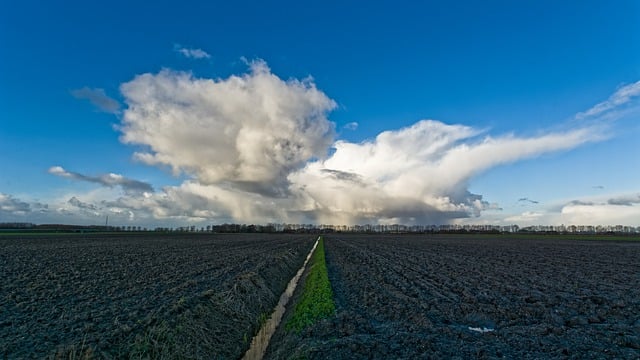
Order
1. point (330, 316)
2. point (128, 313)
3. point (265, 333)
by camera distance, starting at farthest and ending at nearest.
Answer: point (265, 333) < point (128, 313) < point (330, 316)

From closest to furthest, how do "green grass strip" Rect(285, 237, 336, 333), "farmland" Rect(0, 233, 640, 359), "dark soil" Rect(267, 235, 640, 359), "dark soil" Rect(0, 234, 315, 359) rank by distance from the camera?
1. "dark soil" Rect(267, 235, 640, 359)
2. "farmland" Rect(0, 233, 640, 359)
3. "dark soil" Rect(0, 234, 315, 359)
4. "green grass strip" Rect(285, 237, 336, 333)

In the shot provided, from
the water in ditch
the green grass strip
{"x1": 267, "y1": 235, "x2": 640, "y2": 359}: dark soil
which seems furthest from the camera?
the green grass strip


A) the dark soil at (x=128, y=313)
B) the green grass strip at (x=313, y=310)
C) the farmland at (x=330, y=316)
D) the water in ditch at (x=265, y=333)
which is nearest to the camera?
the farmland at (x=330, y=316)

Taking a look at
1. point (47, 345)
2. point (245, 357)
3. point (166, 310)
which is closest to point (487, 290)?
point (245, 357)

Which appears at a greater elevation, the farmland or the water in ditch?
the farmland

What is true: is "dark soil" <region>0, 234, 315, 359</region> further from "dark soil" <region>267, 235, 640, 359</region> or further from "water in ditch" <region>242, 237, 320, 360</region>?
"dark soil" <region>267, 235, 640, 359</region>

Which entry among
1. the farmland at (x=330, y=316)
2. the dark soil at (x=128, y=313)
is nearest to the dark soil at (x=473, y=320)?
the farmland at (x=330, y=316)

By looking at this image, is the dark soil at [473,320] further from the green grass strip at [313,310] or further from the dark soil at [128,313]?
the dark soil at [128,313]

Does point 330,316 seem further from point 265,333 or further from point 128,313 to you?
point 128,313

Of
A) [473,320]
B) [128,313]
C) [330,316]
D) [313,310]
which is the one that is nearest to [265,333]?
[313,310]

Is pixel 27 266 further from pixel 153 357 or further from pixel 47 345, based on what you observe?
pixel 153 357

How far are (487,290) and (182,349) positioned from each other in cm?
1413

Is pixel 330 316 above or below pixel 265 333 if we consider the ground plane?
above

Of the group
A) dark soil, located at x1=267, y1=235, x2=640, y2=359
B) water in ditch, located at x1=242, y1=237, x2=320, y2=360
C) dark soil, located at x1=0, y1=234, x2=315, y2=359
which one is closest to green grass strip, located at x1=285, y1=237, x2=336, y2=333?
dark soil, located at x1=267, y1=235, x2=640, y2=359
